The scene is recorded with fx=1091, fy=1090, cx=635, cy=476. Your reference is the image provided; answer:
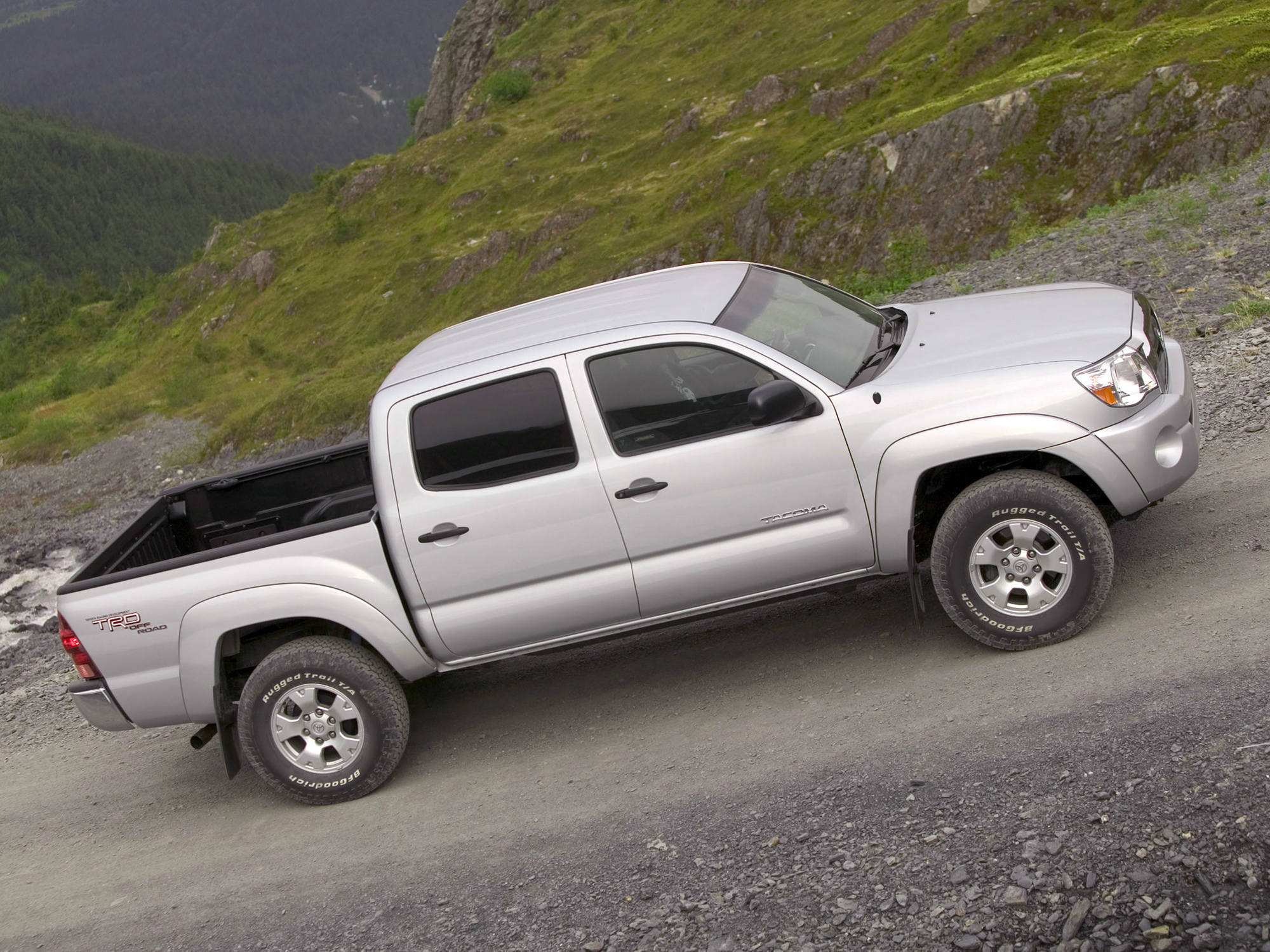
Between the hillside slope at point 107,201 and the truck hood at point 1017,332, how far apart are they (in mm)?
171451

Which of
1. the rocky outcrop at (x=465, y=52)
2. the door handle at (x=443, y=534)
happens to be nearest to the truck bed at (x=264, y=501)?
the door handle at (x=443, y=534)

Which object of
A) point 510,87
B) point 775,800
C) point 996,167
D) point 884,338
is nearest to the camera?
point 775,800

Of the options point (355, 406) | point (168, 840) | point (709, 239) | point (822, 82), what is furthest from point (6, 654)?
point (822, 82)

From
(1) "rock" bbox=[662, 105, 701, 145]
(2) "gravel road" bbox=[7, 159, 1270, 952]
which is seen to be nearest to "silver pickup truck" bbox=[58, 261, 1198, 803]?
(2) "gravel road" bbox=[7, 159, 1270, 952]

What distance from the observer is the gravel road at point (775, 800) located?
3670 mm

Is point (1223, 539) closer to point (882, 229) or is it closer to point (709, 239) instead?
point (882, 229)

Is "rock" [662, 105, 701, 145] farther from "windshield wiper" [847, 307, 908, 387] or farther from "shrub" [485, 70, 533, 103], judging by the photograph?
"windshield wiper" [847, 307, 908, 387]

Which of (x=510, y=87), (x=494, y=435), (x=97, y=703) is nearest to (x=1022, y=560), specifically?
(x=494, y=435)

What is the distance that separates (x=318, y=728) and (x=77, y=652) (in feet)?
4.11

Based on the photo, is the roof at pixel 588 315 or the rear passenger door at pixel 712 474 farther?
the roof at pixel 588 315

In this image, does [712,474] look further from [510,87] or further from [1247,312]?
[510,87]

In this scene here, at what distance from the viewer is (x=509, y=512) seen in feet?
17.0

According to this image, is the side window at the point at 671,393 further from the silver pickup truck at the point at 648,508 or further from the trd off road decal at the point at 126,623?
the trd off road decal at the point at 126,623

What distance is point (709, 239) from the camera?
29.1m
